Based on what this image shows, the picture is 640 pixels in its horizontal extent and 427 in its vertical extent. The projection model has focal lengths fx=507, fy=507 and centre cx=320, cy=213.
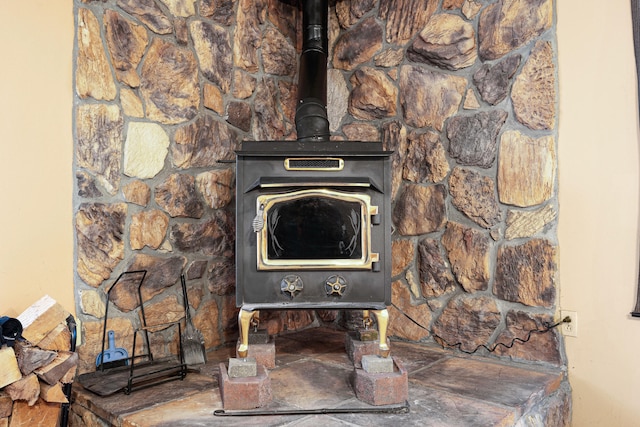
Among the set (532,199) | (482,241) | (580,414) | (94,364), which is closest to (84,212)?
(94,364)

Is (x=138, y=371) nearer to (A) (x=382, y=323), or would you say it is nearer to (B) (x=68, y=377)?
(B) (x=68, y=377)

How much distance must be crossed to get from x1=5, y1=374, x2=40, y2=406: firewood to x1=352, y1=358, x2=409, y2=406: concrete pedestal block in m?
1.06

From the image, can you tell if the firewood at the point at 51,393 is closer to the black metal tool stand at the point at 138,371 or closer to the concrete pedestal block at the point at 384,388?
the black metal tool stand at the point at 138,371

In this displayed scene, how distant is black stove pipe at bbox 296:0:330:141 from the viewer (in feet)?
7.55

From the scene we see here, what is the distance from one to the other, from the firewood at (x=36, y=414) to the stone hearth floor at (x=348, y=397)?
0.13m

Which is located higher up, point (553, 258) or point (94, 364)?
point (553, 258)

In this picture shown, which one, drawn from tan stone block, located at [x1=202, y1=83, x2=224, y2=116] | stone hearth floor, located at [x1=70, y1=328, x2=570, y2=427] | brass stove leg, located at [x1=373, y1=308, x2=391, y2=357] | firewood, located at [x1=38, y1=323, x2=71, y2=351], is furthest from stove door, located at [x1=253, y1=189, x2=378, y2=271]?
tan stone block, located at [x1=202, y1=83, x2=224, y2=116]

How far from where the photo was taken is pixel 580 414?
2.04 metres

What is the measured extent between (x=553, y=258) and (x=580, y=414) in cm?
63

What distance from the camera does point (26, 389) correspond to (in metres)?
1.56

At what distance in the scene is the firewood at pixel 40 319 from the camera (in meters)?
1.66

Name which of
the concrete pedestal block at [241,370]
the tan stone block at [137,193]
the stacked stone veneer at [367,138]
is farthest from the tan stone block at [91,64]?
the concrete pedestal block at [241,370]

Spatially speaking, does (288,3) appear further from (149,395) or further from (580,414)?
(580,414)

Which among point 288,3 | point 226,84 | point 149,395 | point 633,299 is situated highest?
point 288,3
